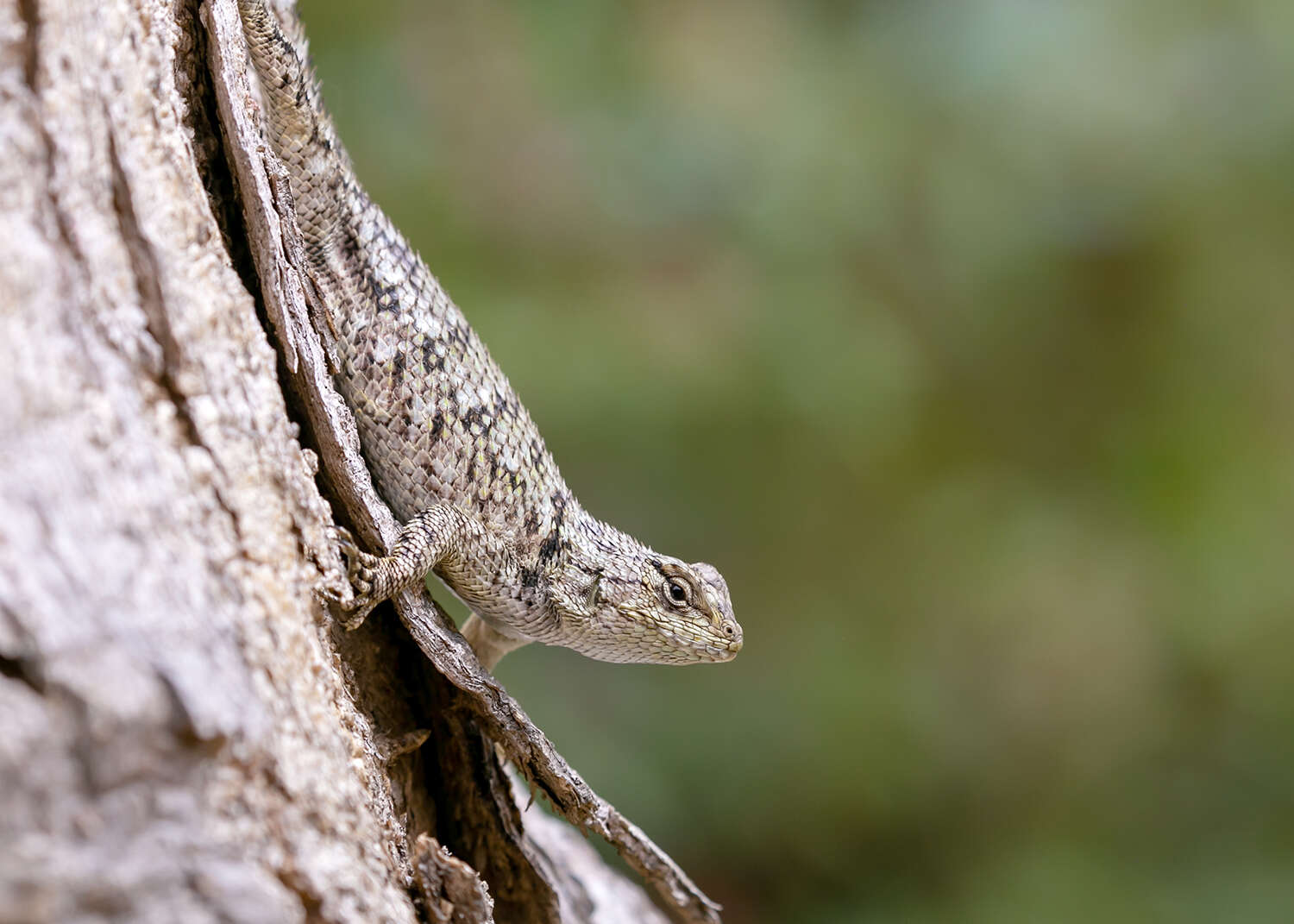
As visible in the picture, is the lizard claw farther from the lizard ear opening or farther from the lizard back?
the lizard ear opening

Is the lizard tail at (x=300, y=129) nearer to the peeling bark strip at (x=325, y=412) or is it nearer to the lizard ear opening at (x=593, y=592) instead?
the peeling bark strip at (x=325, y=412)

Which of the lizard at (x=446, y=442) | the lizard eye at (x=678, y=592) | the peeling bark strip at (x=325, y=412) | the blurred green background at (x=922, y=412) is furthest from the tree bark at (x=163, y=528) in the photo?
the blurred green background at (x=922, y=412)

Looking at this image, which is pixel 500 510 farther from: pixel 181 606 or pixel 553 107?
pixel 553 107

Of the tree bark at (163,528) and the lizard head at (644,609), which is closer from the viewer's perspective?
the tree bark at (163,528)

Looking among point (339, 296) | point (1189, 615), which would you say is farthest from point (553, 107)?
point (1189, 615)

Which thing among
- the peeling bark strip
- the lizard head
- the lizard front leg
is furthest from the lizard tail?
the lizard head
